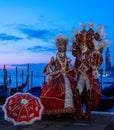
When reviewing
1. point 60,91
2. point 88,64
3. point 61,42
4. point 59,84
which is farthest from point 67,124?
point 61,42

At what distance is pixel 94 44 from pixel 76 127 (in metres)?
1.52

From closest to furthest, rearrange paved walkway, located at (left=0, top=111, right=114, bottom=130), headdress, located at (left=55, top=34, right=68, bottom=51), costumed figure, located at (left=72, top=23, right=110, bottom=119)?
paved walkway, located at (left=0, top=111, right=114, bottom=130) < costumed figure, located at (left=72, top=23, right=110, bottom=119) < headdress, located at (left=55, top=34, right=68, bottom=51)

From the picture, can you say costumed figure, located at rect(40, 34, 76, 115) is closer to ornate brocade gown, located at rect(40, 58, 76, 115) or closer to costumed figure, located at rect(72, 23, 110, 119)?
ornate brocade gown, located at rect(40, 58, 76, 115)

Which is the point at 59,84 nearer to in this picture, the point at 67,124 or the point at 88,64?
the point at 88,64

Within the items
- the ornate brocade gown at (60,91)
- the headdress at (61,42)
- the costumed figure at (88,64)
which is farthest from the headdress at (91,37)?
the ornate brocade gown at (60,91)

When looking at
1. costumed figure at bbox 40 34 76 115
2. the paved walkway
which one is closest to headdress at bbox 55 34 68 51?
costumed figure at bbox 40 34 76 115

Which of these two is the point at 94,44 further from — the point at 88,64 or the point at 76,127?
the point at 76,127

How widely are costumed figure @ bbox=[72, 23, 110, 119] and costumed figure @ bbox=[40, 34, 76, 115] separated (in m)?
0.15

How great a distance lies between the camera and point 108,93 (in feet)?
88.2

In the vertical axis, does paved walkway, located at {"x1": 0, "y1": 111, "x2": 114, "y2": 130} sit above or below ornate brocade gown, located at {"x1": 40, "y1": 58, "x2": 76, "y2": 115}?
below

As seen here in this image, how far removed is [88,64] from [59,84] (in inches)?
24.3

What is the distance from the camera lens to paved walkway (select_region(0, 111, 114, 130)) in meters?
6.06

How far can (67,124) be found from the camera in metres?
6.40

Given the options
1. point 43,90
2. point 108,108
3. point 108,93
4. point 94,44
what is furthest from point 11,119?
point 108,93
